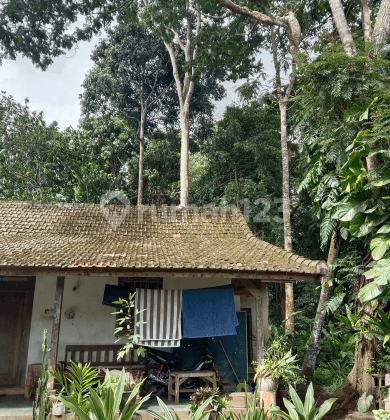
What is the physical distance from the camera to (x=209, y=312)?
22.3 ft

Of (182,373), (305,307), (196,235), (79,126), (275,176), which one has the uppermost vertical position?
(79,126)

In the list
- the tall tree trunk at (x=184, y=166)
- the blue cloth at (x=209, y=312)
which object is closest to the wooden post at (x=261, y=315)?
the blue cloth at (x=209, y=312)

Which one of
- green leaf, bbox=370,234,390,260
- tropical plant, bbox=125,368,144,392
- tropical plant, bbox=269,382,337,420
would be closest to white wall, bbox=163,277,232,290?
tropical plant, bbox=125,368,144,392

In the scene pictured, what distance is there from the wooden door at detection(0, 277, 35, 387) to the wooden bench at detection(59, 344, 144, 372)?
977mm

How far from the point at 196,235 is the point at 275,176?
7553 millimetres

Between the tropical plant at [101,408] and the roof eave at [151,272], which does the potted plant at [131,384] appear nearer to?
the roof eave at [151,272]

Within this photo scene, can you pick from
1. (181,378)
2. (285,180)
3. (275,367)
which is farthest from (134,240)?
(285,180)

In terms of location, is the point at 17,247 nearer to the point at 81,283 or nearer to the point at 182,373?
the point at 81,283

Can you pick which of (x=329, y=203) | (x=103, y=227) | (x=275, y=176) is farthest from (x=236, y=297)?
(x=275, y=176)

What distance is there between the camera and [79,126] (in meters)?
21.3

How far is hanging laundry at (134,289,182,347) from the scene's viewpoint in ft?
21.9

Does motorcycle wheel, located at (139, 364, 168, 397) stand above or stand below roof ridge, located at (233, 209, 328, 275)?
below

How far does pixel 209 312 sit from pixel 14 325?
12.8ft

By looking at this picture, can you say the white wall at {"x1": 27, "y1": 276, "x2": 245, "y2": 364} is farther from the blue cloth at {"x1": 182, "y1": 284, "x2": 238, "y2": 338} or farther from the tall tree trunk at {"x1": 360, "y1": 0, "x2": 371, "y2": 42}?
the tall tree trunk at {"x1": 360, "y1": 0, "x2": 371, "y2": 42}
